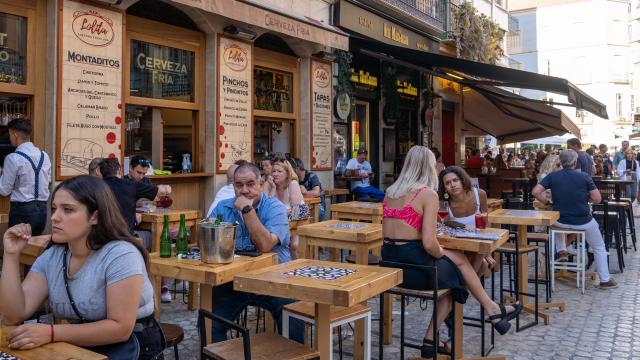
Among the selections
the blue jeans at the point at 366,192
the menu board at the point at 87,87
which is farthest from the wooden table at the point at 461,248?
the blue jeans at the point at 366,192

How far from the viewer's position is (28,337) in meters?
2.17

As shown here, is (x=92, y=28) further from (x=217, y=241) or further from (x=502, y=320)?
(x=502, y=320)

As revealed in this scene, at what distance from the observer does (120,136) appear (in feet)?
23.3

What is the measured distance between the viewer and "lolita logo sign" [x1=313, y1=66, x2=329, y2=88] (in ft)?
35.4

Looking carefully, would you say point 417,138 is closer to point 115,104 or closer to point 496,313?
point 115,104

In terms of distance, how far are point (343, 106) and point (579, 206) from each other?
5704mm

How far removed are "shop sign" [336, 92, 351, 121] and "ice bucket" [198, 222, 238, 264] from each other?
27.2 ft

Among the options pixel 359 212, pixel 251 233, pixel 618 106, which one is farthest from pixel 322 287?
pixel 618 106

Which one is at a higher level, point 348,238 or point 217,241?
point 217,241

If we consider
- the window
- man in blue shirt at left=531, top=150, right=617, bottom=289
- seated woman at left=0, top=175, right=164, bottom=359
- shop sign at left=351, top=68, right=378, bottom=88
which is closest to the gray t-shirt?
seated woman at left=0, top=175, right=164, bottom=359

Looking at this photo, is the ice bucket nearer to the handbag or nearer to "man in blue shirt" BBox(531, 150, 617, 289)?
the handbag

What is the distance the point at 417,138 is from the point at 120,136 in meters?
9.76

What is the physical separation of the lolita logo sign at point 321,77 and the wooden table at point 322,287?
7.79 metres

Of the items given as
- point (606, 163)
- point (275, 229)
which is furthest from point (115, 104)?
point (606, 163)
